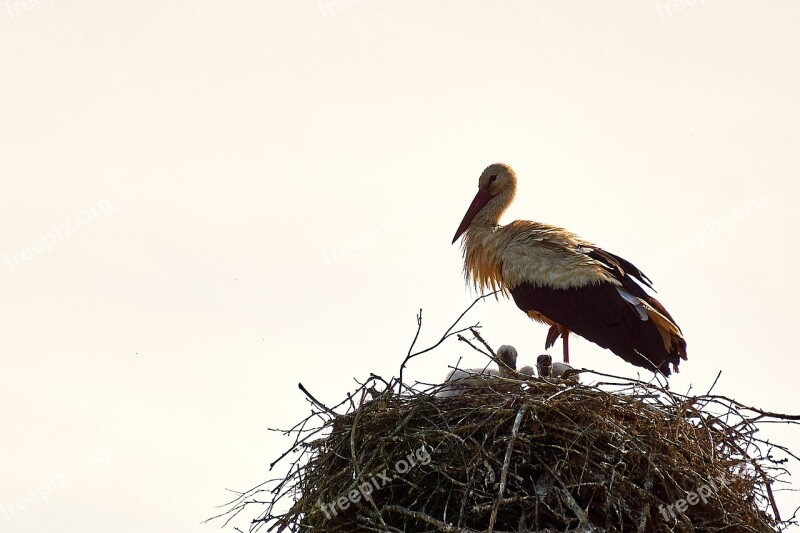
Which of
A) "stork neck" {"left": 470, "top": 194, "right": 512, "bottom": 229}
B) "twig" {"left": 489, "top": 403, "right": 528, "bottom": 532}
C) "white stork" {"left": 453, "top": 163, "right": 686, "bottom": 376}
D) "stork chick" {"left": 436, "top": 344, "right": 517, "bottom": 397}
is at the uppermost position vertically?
"stork neck" {"left": 470, "top": 194, "right": 512, "bottom": 229}

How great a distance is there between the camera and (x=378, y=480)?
6926 mm

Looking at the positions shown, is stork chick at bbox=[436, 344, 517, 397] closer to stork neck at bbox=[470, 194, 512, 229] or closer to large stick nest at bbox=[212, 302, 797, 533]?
large stick nest at bbox=[212, 302, 797, 533]

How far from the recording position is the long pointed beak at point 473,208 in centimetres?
1101

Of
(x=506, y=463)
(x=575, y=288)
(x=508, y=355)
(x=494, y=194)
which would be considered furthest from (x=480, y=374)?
(x=494, y=194)

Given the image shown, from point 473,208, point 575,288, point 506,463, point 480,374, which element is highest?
point 473,208

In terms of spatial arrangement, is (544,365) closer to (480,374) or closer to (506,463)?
(480,374)

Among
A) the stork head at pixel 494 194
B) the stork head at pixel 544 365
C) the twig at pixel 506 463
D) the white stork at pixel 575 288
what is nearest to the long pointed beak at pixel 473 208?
the stork head at pixel 494 194

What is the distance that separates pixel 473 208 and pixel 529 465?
438 centimetres

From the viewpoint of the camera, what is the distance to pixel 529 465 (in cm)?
688

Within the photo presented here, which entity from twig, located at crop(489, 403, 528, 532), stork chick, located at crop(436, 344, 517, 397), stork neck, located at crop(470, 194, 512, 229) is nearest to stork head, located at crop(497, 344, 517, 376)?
stork chick, located at crop(436, 344, 517, 397)

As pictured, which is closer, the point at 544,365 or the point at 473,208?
the point at 544,365

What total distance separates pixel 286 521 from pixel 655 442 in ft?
5.95

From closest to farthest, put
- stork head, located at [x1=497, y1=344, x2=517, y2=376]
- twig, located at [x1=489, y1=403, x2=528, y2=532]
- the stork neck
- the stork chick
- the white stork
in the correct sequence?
twig, located at [x1=489, y1=403, x2=528, y2=532]
the stork chick
stork head, located at [x1=497, y1=344, x2=517, y2=376]
the white stork
the stork neck

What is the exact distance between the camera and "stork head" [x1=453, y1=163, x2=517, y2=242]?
11008 mm
